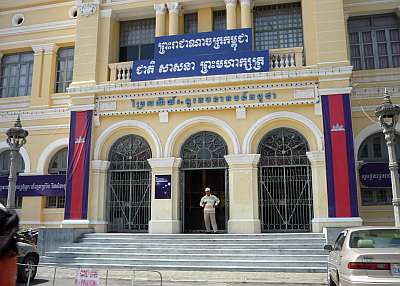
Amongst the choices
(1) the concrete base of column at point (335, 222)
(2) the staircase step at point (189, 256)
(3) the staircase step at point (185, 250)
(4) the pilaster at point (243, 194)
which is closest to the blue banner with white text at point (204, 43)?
(4) the pilaster at point (243, 194)

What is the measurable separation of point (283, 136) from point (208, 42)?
4.39 m

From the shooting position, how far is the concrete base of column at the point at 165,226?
15227mm

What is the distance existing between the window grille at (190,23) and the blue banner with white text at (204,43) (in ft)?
5.81

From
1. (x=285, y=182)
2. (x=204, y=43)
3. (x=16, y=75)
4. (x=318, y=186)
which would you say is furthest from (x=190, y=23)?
(x=16, y=75)

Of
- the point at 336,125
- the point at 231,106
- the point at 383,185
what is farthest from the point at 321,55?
Answer: the point at 383,185

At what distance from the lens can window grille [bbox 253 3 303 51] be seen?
17.0m

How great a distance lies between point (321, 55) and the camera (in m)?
15.3

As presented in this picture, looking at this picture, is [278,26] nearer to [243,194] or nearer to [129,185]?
[243,194]

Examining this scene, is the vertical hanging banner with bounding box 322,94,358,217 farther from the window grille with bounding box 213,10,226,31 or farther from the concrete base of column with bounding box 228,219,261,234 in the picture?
the window grille with bounding box 213,10,226,31

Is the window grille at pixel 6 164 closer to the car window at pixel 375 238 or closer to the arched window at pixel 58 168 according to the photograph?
the arched window at pixel 58 168

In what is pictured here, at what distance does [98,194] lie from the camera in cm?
1623

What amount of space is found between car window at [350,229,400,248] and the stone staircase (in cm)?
450

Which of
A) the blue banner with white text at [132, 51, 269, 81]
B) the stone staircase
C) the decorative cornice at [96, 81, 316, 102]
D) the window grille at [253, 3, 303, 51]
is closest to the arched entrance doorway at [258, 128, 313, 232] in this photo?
the stone staircase

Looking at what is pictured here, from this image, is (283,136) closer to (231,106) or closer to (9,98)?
(231,106)
